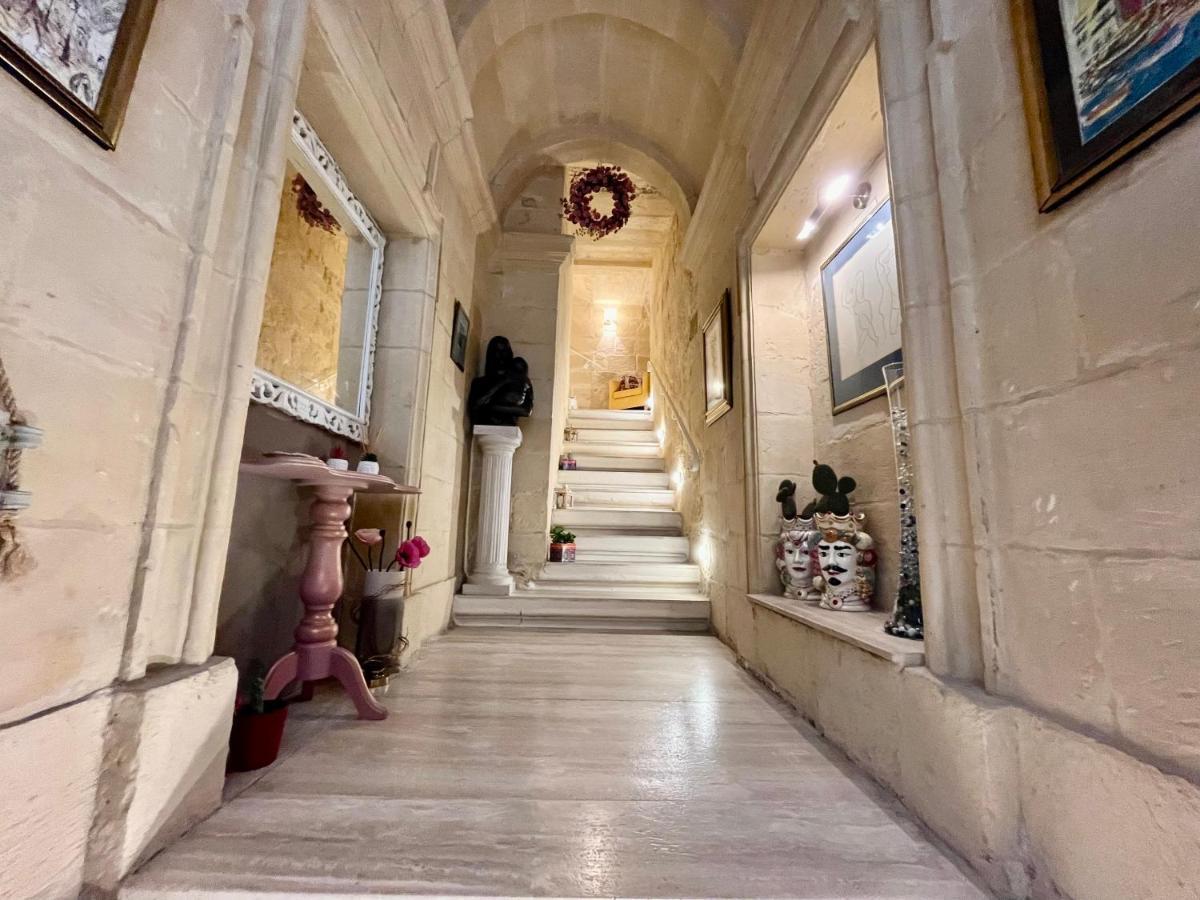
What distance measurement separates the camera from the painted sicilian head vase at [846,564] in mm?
1656

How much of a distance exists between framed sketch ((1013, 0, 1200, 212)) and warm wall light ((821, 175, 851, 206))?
102cm

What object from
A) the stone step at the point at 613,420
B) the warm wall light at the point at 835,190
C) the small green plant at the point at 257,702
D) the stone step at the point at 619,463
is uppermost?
the warm wall light at the point at 835,190

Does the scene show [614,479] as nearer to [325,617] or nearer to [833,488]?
[833,488]

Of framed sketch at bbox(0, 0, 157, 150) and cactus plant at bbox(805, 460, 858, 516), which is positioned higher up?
framed sketch at bbox(0, 0, 157, 150)

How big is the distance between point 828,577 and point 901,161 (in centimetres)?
130

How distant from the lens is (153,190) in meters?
0.88

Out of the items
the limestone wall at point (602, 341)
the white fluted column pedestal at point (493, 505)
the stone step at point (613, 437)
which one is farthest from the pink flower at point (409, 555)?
the limestone wall at point (602, 341)

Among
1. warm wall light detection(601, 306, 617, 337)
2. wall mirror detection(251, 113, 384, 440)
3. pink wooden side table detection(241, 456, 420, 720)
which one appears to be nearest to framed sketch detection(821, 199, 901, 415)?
pink wooden side table detection(241, 456, 420, 720)

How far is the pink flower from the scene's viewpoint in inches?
69.9

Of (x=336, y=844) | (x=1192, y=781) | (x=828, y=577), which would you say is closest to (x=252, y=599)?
(x=336, y=844)

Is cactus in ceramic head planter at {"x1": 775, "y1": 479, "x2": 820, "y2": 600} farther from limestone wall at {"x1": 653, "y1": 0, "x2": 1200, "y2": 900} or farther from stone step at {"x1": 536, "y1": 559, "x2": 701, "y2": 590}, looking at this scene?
stone step at {"x1": 536, "y1": 559, "x2": 701, "y2": 590}

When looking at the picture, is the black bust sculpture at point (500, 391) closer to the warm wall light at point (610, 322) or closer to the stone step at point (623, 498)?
the stone step at point (623, 498)

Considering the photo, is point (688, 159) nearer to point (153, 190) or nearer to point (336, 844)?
point (153, 190)

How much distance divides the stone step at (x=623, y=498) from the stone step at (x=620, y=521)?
0.36 metres
